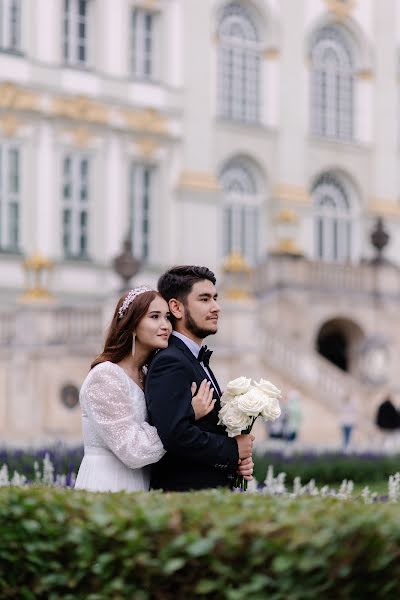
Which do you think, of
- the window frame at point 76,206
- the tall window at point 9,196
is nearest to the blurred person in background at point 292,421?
the window frame at point 76,206

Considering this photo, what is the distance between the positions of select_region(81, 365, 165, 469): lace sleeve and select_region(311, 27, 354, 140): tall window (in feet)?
108

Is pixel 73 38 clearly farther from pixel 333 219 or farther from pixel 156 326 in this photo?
pixel 156 326

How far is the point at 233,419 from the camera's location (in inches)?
244

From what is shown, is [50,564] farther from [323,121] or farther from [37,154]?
[323,121]

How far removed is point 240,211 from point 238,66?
168 inches

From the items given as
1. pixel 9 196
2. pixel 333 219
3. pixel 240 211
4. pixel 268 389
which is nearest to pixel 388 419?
pixel 9 196

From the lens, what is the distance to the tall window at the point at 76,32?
33.6 meters

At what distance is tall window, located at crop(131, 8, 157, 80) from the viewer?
34.9 metres

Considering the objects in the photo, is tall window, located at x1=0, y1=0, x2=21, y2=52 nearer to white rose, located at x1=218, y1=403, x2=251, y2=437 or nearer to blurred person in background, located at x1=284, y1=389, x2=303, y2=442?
blurred person in background, located at x1=284, y1=389, x2=303, y2=442

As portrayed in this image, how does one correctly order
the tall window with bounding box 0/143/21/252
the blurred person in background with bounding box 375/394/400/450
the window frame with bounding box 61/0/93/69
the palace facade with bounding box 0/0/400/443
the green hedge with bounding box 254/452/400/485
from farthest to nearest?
the window frame with bounding box 61/0/93/69 → the tall window with bounding box 0/143/21/252 → the palace facade with bounding box 0/0/400/443 → the blurred person in background with bounding box 375/394/400/450 → the green hedge with bounding box 254/452/400/485

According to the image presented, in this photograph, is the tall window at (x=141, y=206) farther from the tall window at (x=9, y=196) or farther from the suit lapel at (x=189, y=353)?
the suit lapel at (x=189, y=353)

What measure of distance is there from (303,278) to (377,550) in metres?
28.4

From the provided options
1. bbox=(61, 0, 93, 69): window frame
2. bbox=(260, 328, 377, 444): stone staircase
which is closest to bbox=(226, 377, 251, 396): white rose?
bbox=(260, 328, 377, 444): stone staircase

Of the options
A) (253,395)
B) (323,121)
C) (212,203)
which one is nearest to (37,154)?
(212,203)
